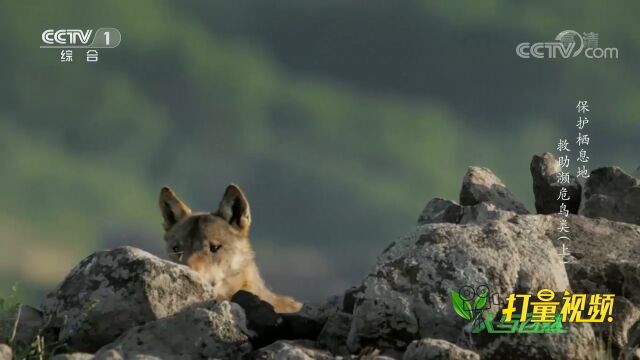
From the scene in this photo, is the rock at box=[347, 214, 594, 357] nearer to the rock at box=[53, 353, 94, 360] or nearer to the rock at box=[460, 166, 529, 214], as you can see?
the rock at box=[53, 353, 94, 360]

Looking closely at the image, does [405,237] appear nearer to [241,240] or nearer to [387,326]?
[387,326]

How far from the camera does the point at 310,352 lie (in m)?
8.16

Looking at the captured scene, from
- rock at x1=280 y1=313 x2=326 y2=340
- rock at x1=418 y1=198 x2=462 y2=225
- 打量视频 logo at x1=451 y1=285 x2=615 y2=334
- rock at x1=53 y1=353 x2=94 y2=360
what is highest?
rock at x1=418 y1=198 x2=462 y2=225

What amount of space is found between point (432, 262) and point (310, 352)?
1530 mm

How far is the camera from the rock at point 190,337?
8.24 metres

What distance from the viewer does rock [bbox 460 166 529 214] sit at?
1328 cm

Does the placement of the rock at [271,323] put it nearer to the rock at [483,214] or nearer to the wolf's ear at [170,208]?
the rock at [483,214]

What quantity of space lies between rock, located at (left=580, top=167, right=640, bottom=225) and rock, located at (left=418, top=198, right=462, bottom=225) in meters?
1.94

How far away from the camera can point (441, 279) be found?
888 centimetres

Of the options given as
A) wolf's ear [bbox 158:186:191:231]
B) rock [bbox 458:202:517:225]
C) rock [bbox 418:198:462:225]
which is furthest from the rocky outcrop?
wolf's ear [bbox 158:186:191:231]

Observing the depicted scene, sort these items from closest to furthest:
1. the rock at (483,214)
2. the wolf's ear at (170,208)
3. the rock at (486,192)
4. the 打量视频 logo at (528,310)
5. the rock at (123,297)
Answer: the 打量视频 logo at (528,310), the rock at (123,297), the rock at (483,214), the rock at (486,192), the wolf's ear at (170,208)

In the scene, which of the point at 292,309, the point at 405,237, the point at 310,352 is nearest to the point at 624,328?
the point at 405,237

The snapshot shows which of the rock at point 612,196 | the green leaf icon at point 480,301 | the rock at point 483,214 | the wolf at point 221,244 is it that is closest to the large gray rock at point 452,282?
the green leaf icon at point 480,301

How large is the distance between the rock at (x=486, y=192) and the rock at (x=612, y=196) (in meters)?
1.03
